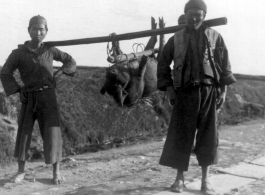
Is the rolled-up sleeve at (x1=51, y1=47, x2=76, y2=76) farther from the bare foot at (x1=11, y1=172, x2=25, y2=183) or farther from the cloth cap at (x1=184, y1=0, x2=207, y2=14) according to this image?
the cloth cap at (x1=184, y1=0, x2=207, y2=14)

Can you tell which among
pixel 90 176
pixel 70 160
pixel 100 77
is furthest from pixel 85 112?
pixel 90 176

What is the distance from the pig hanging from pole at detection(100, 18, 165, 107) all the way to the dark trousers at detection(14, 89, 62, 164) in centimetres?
69

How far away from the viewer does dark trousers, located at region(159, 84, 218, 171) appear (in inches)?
152

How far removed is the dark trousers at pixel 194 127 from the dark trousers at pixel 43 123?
4.53 ft

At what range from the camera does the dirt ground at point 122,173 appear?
4.14 m

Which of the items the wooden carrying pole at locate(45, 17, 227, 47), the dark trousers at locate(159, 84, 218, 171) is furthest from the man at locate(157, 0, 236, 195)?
the wooden carrying pole at locate(45, 17, 227, 47)

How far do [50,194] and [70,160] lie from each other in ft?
5.52

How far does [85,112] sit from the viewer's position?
730 centimetres

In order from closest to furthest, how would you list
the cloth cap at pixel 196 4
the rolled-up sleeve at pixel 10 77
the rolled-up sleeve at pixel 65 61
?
Answer: the cloth cap at pixel 196 4
the rolled-up sleeve at pixel 10 77
the rolled-up sleeve at pixel 65 61

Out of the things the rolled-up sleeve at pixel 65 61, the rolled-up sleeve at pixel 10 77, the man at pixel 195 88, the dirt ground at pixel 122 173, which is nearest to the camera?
the man at pixel 195 88

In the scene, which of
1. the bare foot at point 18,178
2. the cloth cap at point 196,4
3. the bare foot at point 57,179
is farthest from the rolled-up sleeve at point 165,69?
the bare foot at point 18,178

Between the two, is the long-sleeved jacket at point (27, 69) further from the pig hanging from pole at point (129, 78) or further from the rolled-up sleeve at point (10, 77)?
the pig hanging from pole at point (129, 78)

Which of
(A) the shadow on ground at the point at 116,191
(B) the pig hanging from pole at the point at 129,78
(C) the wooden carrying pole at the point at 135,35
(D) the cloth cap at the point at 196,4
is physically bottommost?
(A) the shadow on ground at the point at 116,191

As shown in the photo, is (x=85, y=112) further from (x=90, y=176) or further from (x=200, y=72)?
(x=200, y=72)
